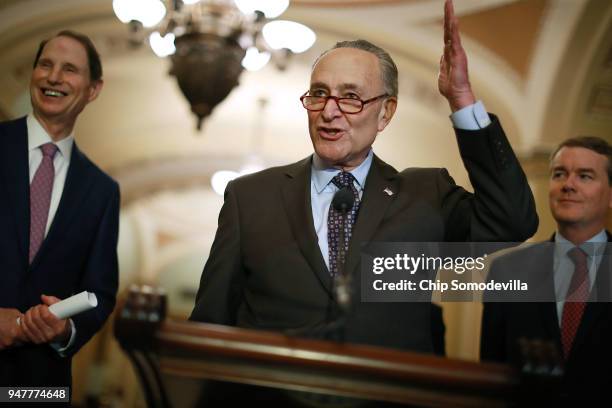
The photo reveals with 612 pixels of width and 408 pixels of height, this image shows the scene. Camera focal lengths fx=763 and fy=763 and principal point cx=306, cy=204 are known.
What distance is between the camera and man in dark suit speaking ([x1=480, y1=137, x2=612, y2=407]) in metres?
1.97

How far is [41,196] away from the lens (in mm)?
2098

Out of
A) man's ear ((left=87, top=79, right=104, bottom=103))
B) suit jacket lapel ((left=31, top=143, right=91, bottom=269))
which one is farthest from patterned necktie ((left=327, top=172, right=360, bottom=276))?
man's ear ((left=87, top=79, right=104, bottom=103))

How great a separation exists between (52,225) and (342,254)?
0.83 meters

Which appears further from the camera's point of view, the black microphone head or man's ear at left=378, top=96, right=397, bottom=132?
man's ear at left=378, top=96, right=397, bottom=132

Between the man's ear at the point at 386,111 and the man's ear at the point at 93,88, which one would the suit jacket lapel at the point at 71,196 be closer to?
the man's ear at the point at 93,88

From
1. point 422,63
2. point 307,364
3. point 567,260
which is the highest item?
point 422,63

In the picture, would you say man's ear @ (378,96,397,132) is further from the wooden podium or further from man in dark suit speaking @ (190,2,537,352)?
the wooden podium

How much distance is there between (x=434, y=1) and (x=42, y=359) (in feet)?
15.8

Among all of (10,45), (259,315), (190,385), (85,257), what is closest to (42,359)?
(85,257)

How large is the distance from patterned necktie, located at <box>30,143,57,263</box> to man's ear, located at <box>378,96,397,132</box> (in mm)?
929

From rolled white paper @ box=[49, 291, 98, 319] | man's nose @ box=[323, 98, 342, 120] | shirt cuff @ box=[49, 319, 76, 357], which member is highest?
man's nose @ box=[323, 98, 342, 120]

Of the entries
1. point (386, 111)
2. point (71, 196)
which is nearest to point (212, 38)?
point (71, 196)

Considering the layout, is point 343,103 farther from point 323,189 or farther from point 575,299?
point 575,299

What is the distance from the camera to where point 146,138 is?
922cm
